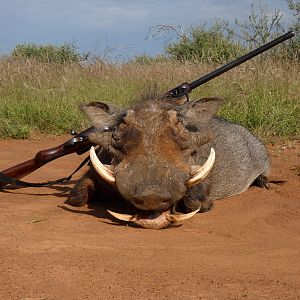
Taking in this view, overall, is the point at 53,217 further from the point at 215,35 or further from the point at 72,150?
the point at 215,35

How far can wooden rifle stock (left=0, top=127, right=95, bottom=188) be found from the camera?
220 inches

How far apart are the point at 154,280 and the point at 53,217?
1599mm

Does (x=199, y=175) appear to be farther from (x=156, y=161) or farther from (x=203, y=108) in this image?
(x=203, y=108)

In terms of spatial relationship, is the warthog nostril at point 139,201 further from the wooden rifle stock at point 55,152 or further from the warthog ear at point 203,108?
the wooden rifle stock at point 55,152

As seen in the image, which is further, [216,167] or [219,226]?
[216,167]

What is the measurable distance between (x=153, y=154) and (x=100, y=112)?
1.09 metres

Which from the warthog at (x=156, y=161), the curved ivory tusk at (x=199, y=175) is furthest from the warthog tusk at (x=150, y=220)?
the curved ivory tusk at (x=199, y=175)

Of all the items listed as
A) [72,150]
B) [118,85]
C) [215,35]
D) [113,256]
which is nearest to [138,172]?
[113,256]

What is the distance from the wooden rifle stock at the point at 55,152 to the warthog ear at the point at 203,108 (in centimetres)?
98

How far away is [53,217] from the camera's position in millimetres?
4652

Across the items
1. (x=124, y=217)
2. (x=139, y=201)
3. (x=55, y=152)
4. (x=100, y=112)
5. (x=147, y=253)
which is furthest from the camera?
(x=55, y=152)

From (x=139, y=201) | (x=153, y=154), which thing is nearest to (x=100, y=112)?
(x=153, y=154)

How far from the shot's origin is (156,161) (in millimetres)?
4129

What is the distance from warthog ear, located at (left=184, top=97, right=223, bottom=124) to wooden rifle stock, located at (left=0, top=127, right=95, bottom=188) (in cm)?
98
